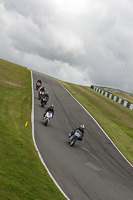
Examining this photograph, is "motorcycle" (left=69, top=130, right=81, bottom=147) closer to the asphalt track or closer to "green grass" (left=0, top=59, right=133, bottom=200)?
the asphalt track

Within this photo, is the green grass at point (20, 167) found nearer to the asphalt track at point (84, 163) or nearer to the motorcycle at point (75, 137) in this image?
the asphalt track at point (84, 163)

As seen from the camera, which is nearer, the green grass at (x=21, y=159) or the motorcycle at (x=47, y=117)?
the green grass at (x=21, y=159)

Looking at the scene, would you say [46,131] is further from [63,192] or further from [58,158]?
[63,192]

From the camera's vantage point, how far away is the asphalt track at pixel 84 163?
11.2m

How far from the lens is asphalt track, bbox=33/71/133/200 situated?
1123 cm

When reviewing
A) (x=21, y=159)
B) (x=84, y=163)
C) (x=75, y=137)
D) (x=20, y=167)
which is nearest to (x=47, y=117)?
(x=75, y=137)

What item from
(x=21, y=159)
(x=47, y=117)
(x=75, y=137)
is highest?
(x=47, y=117)

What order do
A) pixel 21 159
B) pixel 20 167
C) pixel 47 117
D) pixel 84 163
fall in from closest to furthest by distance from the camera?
pixel 20 167, pixel 21 159, pixel 84 163, pixel 47 117

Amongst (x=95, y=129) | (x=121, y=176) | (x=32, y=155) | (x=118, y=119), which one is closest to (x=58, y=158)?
(x=32, y=155)

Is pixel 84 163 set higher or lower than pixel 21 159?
lower

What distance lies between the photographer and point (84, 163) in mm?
15023

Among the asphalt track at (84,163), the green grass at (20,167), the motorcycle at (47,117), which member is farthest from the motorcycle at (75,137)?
the motorcycle at (47,117)

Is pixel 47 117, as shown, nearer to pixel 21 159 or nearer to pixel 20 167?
pixel 21 159

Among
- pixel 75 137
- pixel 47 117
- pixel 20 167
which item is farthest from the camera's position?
pixel 47 117
